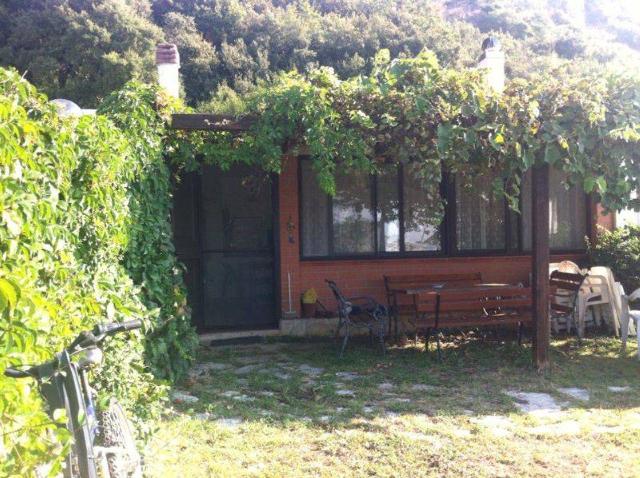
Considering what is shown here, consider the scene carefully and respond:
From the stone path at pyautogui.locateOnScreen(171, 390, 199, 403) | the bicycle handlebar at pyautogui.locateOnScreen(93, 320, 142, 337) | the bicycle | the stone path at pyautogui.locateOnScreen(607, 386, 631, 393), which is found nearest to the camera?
the bicycle

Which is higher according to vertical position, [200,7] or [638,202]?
[200,7]

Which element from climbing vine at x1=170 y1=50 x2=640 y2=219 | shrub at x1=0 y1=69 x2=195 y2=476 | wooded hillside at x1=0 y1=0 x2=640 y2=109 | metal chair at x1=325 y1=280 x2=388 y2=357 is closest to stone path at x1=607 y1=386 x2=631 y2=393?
climbing vine at x1=170 y1=50 x2=640 y2=219

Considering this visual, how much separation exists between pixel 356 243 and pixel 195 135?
9.83 ft

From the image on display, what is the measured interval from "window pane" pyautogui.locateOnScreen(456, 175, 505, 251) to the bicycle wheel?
22.9 feet

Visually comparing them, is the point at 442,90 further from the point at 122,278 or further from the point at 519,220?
the point at 519,220

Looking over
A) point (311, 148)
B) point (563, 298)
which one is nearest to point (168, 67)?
point (311, 148)

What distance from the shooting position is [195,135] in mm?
6977

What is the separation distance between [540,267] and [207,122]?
3780 mm

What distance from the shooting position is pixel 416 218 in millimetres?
8984

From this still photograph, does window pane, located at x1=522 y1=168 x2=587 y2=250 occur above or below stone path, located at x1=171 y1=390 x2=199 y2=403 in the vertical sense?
above

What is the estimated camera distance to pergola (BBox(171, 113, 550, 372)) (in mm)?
6281

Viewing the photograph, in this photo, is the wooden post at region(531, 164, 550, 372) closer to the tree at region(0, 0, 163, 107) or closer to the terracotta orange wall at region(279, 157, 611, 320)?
the terracotta orange wall at region(279, 157, 611, 320)

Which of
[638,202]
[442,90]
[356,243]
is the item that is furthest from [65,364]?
[356,243]

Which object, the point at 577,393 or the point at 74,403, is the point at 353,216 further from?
the point at 74,403
